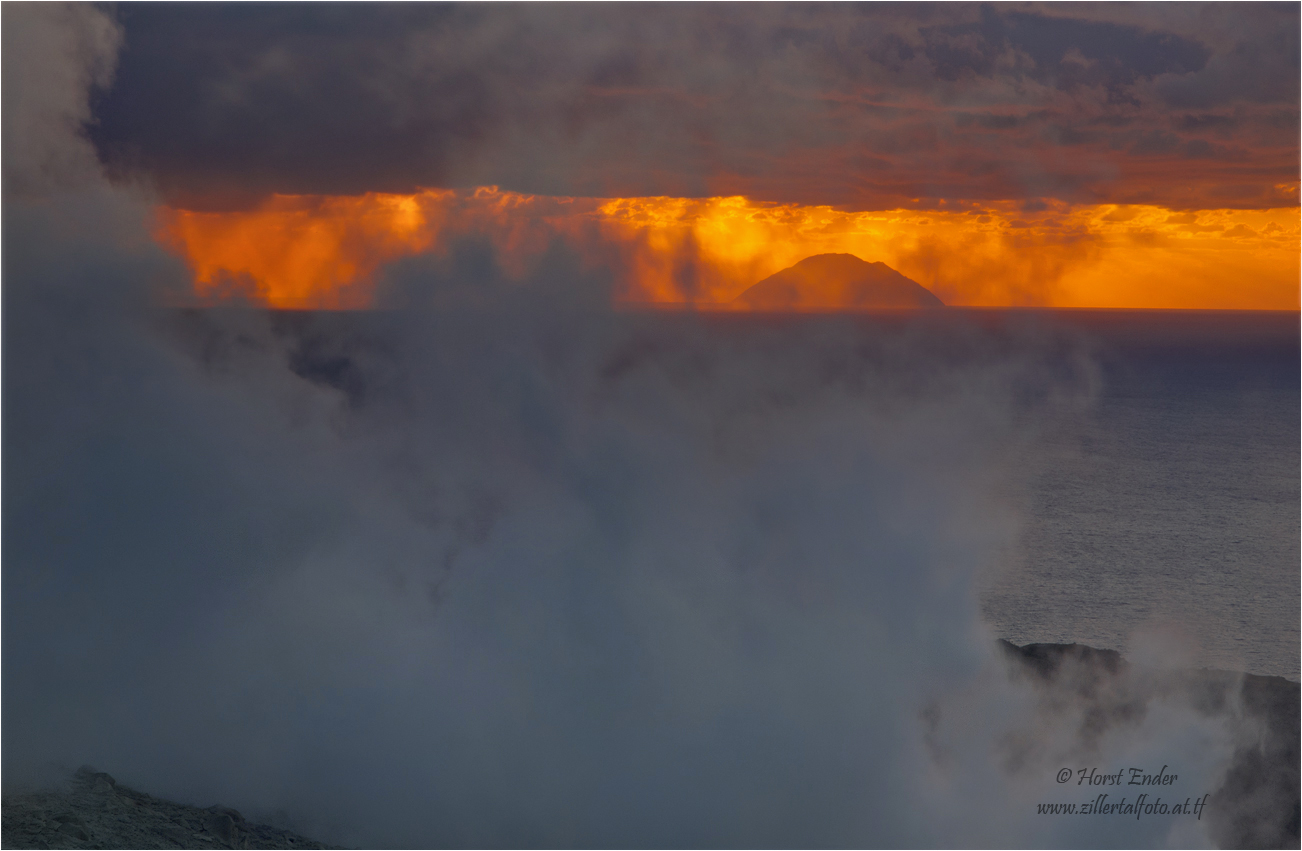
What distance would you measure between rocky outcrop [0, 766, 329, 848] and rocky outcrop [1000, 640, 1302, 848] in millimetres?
28405

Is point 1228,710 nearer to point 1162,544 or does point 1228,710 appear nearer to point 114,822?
point 114,822

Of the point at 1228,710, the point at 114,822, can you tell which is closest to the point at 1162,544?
the point at 1228,710

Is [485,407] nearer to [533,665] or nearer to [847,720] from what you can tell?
[533,665]

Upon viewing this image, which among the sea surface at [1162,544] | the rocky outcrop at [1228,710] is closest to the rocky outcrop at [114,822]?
the rocky outcrop at [1228,710]

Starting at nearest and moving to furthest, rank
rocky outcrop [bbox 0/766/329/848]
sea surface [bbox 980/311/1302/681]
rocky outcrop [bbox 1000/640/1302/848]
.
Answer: rocky outcrop [bbox 0/766/329/848], rocky outcrop [bbox 1000/640/1302/848], sea surface [bbox 980/311/1302/681]

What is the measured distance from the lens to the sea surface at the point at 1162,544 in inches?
2404

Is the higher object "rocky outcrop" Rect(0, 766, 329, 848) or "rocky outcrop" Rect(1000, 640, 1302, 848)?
"rocky outcrop" Rect(1000, 640, 1302, 848)

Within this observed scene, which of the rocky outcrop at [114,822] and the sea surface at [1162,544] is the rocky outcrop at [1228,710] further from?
the rocky outcrop at [114,822]

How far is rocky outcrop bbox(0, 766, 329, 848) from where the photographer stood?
1778 cm

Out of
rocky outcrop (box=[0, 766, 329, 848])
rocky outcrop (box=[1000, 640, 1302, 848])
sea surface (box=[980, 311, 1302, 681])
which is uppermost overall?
sea surface (box=[980, 311, 1302, 681])

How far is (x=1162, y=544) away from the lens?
82688 mm

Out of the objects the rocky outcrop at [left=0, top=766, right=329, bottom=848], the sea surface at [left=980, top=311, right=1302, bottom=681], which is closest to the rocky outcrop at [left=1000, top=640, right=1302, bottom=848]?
the sea surface at [left=980, top=311, right=1302, bottom=681]

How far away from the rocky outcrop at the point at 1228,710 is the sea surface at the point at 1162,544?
42.9 ft

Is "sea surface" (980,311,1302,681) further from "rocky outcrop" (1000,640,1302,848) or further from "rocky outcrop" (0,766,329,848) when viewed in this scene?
"rocky outcrop" (0,766,329,848)
